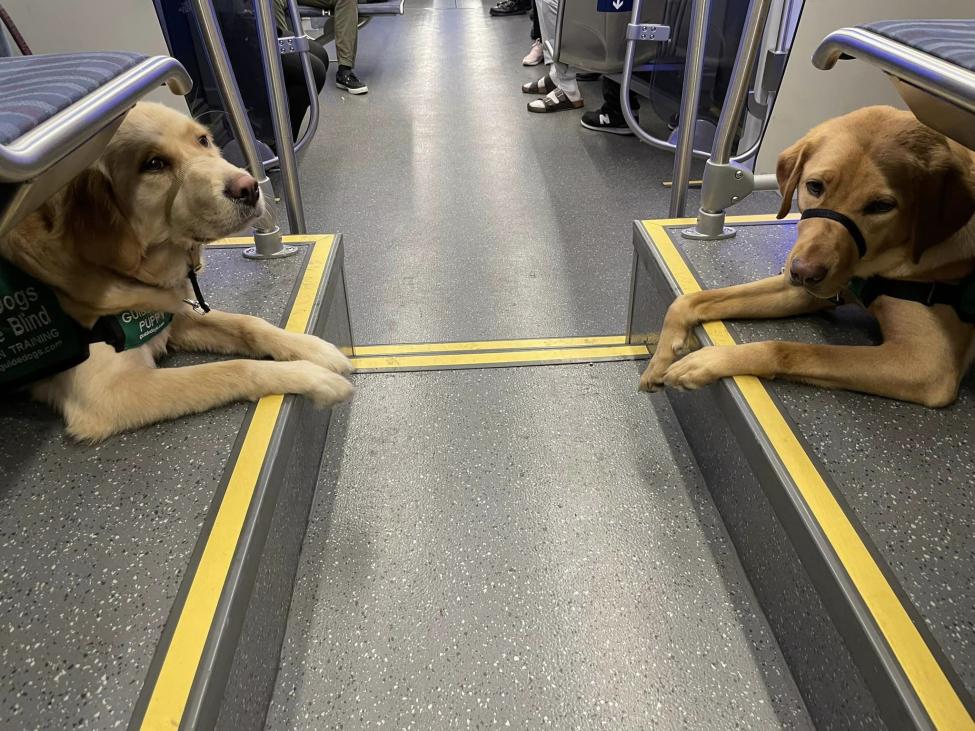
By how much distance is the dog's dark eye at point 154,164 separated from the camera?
1.26 meters

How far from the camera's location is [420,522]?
5.30ft

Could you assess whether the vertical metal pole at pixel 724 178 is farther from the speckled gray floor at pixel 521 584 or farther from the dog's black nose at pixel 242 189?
the dog's black nose at pixel 242 189

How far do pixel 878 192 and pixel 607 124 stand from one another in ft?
10.8

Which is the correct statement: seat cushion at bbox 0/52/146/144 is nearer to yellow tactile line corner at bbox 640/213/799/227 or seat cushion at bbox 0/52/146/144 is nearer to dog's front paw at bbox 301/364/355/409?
dog's front paw at bbox 301/364/355/409

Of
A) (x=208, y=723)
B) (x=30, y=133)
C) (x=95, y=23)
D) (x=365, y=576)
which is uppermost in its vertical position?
(x=30, y=133)

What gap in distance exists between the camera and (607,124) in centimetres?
432

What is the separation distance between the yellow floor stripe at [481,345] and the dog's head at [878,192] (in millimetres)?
964

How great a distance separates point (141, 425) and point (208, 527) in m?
0.34

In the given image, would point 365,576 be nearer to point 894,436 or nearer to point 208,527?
point 208,527

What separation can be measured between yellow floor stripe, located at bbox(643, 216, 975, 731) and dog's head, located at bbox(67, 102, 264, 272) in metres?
1.14

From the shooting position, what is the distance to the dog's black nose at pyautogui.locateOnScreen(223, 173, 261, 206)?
1.31 meters

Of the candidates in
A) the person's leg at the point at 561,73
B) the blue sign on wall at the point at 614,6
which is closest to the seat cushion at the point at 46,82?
the blue sign on wall at the point at 614,6

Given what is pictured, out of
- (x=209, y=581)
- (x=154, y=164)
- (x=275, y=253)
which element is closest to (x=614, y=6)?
(x=275, y=253)

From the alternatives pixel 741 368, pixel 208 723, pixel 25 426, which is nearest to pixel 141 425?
pixel 25 426
